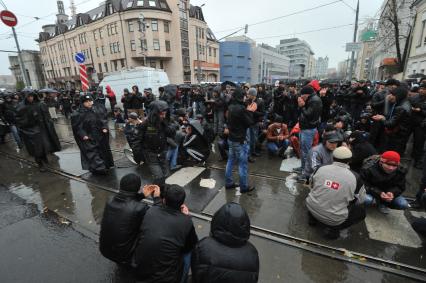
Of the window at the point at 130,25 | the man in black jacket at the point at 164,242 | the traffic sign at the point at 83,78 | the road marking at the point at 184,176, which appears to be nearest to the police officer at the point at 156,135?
the road marking at the point at 184,176

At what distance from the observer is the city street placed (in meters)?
2.69

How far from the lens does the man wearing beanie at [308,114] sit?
4.38m

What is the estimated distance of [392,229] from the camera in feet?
10.9

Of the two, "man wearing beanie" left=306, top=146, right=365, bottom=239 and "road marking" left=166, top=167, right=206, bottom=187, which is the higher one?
"man wearing beanie" left=306, top=146, right=365, bottom=239

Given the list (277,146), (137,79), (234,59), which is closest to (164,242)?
(277,146)

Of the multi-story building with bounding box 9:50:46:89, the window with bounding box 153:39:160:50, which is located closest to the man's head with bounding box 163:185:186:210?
the window with bounding box 153:39:160:50

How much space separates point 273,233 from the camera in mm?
3324

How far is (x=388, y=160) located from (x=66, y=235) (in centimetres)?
494

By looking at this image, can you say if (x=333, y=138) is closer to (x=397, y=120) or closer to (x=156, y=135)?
(x=397, y=120)

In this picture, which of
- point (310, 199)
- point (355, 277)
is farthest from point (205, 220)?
point (355, 277)

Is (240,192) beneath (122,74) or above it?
beneath

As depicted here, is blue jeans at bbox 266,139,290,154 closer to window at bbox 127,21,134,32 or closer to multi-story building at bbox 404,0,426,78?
multi-story building at bbox 404,0,426,78

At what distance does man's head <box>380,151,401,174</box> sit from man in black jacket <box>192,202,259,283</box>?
2.85m

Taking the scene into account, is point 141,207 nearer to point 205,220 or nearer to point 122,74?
point 205,220
